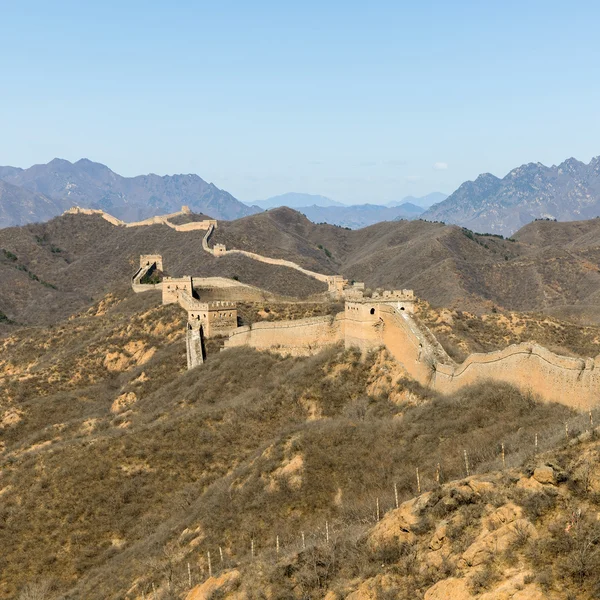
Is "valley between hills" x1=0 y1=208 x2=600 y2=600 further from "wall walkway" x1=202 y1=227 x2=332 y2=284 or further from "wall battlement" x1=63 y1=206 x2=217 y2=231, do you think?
"wall battlement" x1=63 y1=206 x2=217 y2=231

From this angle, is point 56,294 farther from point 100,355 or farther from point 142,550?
point 142,550

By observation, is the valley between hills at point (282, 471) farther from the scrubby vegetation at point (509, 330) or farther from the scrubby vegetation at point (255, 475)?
the scrubby vegetation at point (509, 330)

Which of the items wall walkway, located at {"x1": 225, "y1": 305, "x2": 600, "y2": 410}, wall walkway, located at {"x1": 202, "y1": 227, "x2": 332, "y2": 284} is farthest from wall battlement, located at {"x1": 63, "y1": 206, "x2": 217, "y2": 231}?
wall walkway, located at {"x1": 225, "y1": 305, "x2": 600, "y2": 410}

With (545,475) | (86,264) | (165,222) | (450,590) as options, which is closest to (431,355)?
(545,475)

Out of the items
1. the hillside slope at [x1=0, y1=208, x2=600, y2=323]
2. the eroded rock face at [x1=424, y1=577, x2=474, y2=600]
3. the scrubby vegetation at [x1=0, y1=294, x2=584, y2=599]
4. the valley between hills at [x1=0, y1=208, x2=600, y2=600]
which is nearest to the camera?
the eroded rock face at [x1=424, y1=577, x2=474, y2=600]

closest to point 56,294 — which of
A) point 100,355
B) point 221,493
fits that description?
point 100,355

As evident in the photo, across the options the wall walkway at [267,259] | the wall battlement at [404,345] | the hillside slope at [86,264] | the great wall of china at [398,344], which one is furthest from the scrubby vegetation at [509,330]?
the wall walkway at [267,259]

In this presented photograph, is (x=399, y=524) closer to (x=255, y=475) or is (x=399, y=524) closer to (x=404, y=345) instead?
(x=255, y=475)
